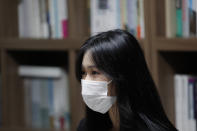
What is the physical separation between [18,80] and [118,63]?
0.99 metres

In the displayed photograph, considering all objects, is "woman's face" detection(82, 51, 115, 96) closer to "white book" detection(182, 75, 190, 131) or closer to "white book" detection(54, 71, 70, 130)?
"white book" detection(182, 75, 190, 131)

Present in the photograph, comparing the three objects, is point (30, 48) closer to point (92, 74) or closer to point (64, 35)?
point (64, 35)

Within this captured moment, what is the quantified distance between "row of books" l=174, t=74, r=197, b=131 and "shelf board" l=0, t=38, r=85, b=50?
448 millimetres

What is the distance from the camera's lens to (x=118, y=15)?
5.16ft

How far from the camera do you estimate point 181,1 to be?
56.6 inches

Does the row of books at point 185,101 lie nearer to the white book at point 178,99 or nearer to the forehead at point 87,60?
the white book at point 178,99

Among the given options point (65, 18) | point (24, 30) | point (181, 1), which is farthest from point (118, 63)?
point (24, 30)

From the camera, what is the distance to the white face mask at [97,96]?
1.12 m

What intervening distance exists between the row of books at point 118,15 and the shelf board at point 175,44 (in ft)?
0.37

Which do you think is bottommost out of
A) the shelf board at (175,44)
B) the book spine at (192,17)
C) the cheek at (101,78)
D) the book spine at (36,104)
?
the book spine at (36,104)

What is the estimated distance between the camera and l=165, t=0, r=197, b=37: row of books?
141 centimetres

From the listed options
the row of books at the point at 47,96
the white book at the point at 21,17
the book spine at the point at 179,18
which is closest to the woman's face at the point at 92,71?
the book spine at the point at 179,18

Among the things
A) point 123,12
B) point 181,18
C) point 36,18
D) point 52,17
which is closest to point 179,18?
point 181,18

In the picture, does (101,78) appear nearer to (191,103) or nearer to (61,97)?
(191,103)
